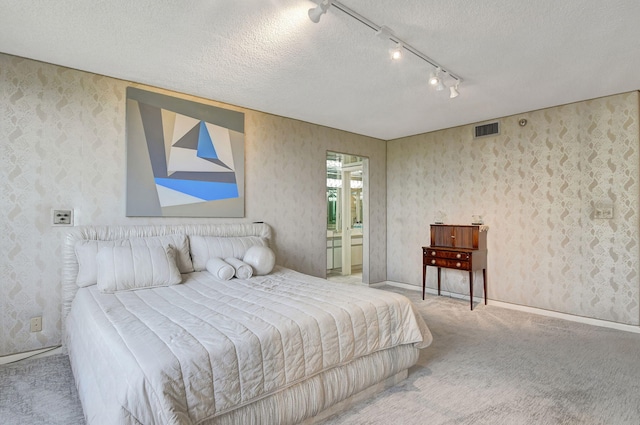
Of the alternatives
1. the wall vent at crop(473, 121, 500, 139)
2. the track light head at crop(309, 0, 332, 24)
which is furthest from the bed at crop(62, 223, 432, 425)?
the wall vent at crop(473, 121, 500, 139)

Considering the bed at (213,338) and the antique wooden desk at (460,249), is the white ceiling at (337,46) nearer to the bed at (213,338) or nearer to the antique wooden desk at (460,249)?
the bed at (213,338)

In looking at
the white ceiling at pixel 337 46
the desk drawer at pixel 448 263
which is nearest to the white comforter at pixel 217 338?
the white ceiling at pixel 337 46

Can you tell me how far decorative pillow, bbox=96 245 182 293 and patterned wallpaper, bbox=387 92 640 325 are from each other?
3.77 metres

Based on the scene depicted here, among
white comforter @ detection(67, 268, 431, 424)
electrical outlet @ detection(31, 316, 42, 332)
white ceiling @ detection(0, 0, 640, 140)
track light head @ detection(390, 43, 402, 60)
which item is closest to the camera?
white comforter @ detection(67, 268, 431, 424)

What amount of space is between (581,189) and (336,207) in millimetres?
4075

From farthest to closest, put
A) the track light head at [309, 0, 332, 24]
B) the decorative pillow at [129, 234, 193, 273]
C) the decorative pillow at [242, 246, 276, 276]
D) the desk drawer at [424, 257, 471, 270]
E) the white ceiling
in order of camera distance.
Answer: the desk drawer at [424, 257, 471, 270] → the decorative pillow at [242, 246, 276, 276] → the decorative pillow at [129, 234, 193, 273] → the white ceiling → the track light head at [309, 0, 332, 24]

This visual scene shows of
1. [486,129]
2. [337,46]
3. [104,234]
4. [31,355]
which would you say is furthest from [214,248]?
[486,129]

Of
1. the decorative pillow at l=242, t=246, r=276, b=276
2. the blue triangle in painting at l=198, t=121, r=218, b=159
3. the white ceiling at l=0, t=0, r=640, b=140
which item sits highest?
the white ceiling at l=0, t=0, r=640, b=140

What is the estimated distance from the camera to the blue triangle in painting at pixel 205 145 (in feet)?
11.8

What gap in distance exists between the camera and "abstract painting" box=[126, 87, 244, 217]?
10.5 feet

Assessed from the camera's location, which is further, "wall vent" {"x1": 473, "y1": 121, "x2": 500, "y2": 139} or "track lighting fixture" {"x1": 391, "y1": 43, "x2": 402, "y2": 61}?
"wall vent" {"x1": 473, "y1": 121, "x2": 500, "y2": 139}

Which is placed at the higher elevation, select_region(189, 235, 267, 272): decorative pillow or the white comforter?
select_region(189, 235, 267, 272): decorative pillow

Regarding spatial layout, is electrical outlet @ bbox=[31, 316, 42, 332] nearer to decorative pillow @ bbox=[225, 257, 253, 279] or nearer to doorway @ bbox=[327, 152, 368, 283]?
decorative pillow @ bbox=[225, 257, 253, 279]

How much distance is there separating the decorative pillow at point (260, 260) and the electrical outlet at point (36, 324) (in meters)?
1.70
